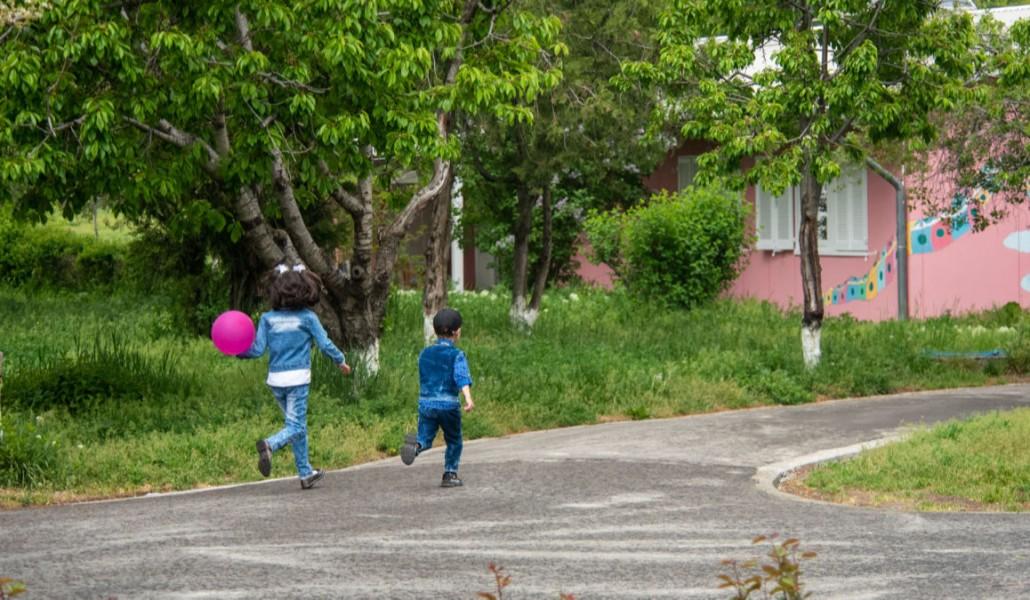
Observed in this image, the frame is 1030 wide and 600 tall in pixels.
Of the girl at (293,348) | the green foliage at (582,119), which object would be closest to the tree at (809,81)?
the green foliage at (582,119)

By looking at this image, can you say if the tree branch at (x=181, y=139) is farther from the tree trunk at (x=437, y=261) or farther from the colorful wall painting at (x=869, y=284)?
the colorful wall painting at (x=869, y=284)

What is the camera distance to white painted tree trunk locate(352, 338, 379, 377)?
15.6m

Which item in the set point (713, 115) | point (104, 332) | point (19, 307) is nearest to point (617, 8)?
point (713, 115)

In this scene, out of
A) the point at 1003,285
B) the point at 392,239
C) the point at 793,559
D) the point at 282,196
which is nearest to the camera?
the point at 793,559

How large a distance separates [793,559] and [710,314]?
16018 millimetres

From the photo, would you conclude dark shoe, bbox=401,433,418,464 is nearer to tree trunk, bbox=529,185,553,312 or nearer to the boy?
the boy

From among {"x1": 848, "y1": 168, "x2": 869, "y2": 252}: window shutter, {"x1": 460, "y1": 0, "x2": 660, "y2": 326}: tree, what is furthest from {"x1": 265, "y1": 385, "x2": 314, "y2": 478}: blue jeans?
{"x1": 848, "y1": 168, "x2": 869, "y2": 252}: window shutter

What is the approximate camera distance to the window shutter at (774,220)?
27656 millimetres

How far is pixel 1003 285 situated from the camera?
80.7ft

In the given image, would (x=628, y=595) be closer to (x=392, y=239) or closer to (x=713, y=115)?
(x=392, y=239)

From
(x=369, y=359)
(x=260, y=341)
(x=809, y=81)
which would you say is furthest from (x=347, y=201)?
(x=809, y=81)

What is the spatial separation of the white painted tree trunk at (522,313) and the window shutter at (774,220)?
6.01 metres

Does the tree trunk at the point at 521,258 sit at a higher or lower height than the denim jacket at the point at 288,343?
higher

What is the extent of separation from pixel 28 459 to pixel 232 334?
189 centimetres
